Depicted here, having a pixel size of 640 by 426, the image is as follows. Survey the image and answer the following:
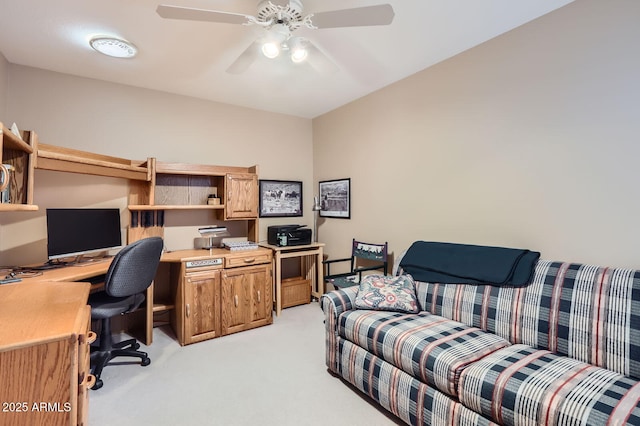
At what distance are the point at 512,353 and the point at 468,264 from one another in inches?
26.5

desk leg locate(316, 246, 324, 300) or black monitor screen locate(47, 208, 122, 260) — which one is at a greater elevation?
black monitor screen locate(47, 208, 122, 260)

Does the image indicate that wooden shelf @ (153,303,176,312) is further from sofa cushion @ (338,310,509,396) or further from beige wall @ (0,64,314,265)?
sofa cushion @ (338,310,509,396)

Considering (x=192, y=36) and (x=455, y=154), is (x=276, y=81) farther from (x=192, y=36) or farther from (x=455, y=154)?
(x=455, y=154)

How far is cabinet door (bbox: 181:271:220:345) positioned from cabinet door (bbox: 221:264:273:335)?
0.26 ft

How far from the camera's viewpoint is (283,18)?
181 centimetres

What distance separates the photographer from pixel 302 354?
2646 mm

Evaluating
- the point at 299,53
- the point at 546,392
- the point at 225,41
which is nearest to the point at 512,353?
the point at 546,392

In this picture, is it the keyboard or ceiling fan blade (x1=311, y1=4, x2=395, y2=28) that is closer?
ceiling fan blade (x1=311, y1=4, x2=395, y2=28)

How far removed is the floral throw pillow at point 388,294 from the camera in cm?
225

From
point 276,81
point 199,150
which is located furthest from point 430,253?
point 199,150

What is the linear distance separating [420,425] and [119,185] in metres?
3.31

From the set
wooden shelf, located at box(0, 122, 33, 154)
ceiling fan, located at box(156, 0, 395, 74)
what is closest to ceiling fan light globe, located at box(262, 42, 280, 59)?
ceiling fan, located at box(156, 0, 395, 74)

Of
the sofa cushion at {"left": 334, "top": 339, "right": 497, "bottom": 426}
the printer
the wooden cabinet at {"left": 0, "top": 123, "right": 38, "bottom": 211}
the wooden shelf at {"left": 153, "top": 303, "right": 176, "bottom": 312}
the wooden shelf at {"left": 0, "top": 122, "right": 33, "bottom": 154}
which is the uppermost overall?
the wooden shelf at {"left": 0, "top": 122, "right": 33, "bottom": 154}

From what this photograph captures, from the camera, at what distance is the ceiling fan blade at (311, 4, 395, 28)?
1.52 metres
